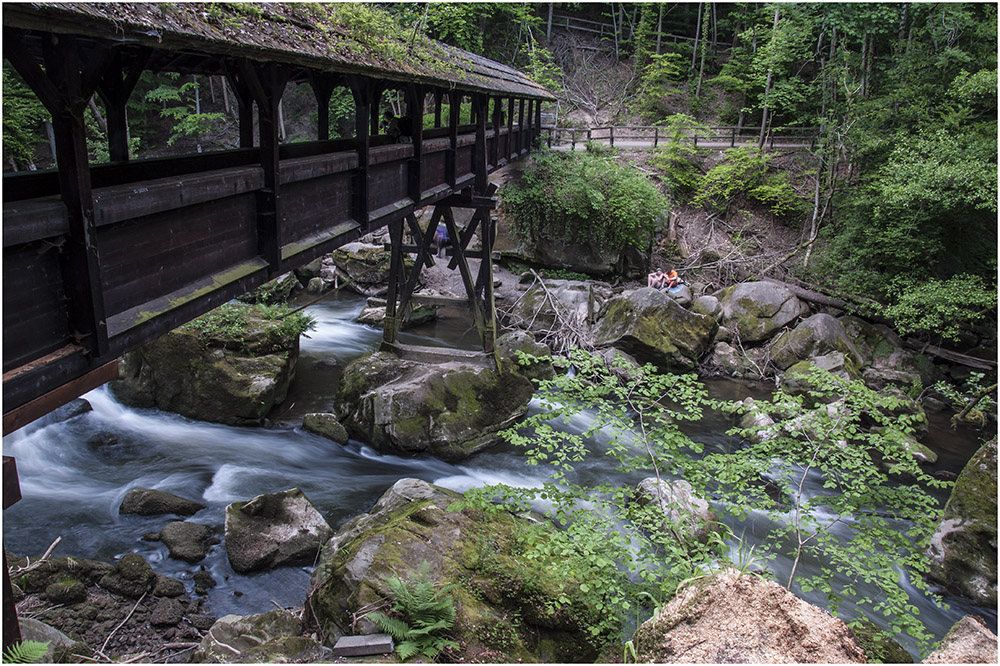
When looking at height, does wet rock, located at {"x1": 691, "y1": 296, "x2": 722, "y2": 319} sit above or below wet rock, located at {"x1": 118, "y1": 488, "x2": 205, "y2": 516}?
above

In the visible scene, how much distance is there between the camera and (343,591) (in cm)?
488

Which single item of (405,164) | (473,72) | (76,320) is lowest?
(76,320)

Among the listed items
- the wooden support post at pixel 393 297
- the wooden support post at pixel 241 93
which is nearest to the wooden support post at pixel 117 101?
the wooden support post at pixel 241 93

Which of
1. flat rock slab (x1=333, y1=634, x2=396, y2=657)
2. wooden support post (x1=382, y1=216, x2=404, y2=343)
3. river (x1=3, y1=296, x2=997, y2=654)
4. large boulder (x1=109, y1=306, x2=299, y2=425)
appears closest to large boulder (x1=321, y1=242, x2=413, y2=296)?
wooden support post (x1=382, y1=216, x2=404, y2=343)

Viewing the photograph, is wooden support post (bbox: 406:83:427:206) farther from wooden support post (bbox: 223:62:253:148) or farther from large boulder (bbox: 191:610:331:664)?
large boulder (bbox: 191:610:331:664)

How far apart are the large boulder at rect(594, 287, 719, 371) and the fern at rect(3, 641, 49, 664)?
1108 cm

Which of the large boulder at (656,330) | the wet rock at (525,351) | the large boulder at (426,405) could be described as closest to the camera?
→ the large boulder at (426,405)

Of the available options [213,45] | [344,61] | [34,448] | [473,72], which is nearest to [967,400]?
[473,72]

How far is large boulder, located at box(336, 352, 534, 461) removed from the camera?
30.0ft

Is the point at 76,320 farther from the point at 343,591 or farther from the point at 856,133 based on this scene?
the point at 856,133

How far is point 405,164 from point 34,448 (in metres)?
6.49

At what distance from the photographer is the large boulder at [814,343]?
13.1m

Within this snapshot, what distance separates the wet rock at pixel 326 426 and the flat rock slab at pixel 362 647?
212 inches

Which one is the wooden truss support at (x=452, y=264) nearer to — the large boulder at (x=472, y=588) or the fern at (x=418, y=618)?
the large boulder at (x=472, y=588)
